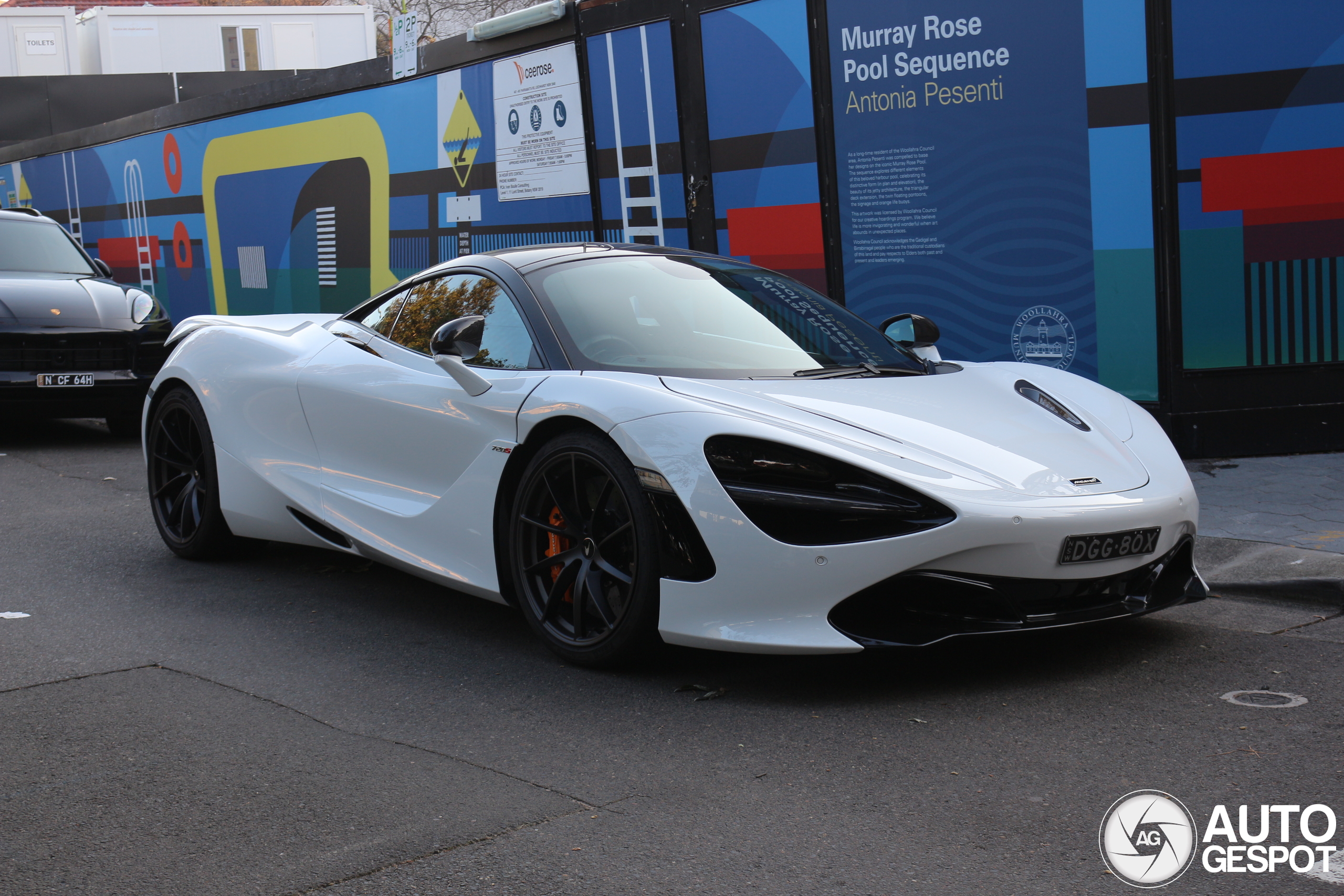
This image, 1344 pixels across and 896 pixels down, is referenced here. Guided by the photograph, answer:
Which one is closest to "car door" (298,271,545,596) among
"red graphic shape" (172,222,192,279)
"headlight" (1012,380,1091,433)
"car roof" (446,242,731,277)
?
"car roof" (446,242,731,277)

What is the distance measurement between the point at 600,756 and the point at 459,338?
1649 millimetres

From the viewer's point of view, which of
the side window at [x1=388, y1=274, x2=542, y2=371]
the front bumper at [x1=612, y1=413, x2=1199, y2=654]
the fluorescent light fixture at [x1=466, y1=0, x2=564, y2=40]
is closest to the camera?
the front bumper at [x1=612, y1=413, x2=1199, y2=654]

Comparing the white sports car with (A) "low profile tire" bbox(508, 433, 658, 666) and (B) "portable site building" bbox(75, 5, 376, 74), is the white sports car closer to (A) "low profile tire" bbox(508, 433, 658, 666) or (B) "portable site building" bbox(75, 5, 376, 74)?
(A) "low profile tire" bbox(508, 433, 658, 666)

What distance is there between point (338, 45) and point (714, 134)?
113 feet

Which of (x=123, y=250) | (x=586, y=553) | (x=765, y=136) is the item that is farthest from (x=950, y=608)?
(x=123, y=250)

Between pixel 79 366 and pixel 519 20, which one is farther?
pixel 519 20

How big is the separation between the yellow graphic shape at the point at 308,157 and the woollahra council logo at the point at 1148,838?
10.0m

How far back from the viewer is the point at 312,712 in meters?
3.77

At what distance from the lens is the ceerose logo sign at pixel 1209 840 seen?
103 inches

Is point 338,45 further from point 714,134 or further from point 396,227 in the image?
point 714,134

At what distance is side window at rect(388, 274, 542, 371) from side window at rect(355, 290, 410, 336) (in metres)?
0.04

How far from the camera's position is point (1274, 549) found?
5.27 meters

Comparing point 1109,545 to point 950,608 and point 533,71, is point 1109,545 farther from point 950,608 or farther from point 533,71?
point 533,71

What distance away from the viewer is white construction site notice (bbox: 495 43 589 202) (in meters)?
10.6
